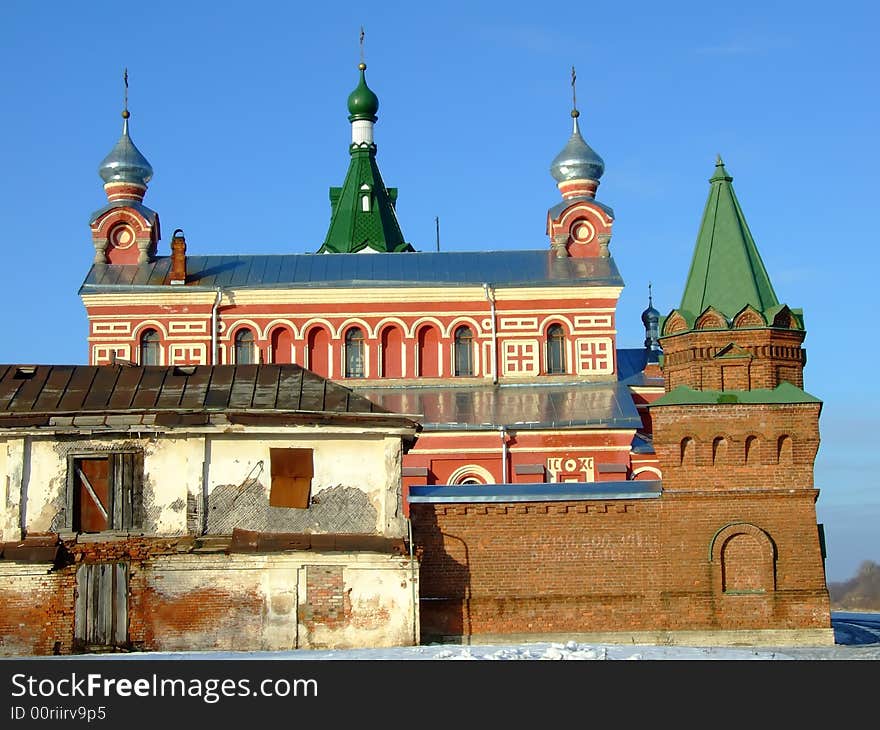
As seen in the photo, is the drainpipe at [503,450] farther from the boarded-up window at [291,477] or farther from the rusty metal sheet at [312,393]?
the boarded-up window at [291,477]

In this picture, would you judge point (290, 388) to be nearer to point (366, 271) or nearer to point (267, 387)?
point (267, 387)

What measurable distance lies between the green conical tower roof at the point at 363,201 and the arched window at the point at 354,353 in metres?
6.33

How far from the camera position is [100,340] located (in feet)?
125

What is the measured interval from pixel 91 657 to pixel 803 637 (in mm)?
10575

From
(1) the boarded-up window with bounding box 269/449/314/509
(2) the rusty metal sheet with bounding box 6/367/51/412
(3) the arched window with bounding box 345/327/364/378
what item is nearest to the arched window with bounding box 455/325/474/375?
(3) the arched window with bounding box 345/327/364/378

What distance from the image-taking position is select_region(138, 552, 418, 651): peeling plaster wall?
22750 mm

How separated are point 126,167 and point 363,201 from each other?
788cm

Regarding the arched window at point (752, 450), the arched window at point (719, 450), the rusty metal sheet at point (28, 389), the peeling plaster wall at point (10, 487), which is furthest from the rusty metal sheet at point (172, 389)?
the arched window at point (752, 450)

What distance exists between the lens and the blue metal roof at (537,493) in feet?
81.1

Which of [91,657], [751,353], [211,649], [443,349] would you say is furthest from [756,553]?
[443,349]

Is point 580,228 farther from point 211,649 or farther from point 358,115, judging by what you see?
point 211,649

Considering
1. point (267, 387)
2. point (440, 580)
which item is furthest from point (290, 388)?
point (440, 580)
